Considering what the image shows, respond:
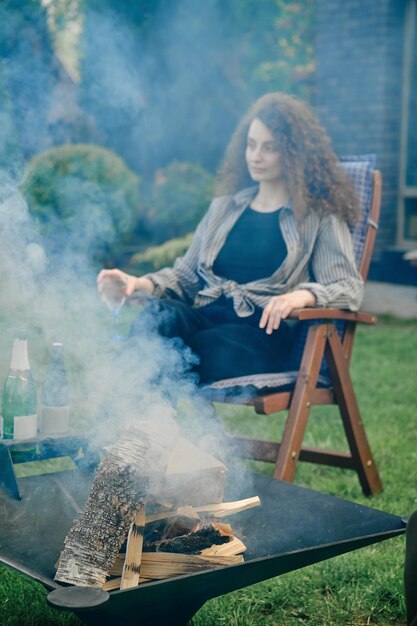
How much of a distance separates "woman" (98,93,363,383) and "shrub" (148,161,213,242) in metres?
5.24

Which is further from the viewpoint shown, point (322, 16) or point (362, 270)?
point (322, 16)

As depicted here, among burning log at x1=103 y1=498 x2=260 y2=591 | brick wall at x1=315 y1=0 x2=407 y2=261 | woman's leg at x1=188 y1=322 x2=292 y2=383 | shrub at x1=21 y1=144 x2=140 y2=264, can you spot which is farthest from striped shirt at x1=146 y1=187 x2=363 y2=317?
brick wall at x1=315 y1=0 x2=407 y2=261

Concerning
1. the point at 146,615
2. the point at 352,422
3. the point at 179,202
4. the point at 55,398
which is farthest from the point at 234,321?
the point at 179,202

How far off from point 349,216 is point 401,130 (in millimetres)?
5353

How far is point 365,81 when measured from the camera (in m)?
8.00

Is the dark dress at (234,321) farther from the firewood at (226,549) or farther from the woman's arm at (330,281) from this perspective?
the firewood at (226,549)

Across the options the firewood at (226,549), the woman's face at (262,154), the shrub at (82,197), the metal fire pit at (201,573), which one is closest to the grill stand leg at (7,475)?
the metal fire pit at (201,573)

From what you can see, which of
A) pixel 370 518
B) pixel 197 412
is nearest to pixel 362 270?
pixel 197 412

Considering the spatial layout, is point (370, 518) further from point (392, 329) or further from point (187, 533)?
point (392, 329)

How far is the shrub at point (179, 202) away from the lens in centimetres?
888

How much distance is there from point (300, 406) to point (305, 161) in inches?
41.7

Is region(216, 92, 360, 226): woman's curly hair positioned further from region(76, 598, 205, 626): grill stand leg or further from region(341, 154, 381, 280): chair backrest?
region(76, 598, 205, 626): grill stand leg

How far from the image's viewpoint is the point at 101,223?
27.7 feet

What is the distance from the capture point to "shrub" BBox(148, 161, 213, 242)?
8875 millimetres
